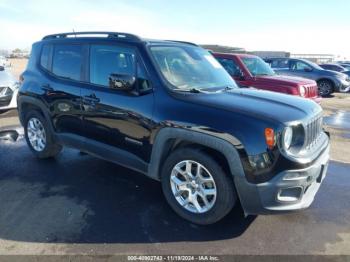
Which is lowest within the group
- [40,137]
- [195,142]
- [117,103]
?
[40,137]

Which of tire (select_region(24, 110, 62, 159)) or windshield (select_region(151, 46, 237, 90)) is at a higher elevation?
windshield (select_region(151, 46, 237, 90))

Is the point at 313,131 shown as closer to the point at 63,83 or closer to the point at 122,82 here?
the point at 122,82

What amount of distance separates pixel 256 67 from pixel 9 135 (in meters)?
6.56

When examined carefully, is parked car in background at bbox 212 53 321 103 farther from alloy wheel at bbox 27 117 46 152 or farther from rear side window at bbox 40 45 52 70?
alloy wheel at bbox 27 117 46 152

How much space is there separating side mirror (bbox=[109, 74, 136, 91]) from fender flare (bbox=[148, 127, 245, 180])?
0.65 meters

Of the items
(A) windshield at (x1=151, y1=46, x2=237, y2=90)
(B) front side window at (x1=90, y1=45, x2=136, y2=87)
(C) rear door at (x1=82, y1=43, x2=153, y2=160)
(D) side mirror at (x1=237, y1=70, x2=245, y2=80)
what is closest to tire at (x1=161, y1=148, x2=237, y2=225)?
(C) rear door at (x1=82, y1=43, x2=153, y2=160)

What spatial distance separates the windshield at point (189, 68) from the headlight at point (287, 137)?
1215 mm

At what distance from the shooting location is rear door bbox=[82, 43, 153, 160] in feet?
11.8

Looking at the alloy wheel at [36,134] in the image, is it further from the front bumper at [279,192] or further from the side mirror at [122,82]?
the front bumper at [279,192]

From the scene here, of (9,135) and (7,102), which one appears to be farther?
(7,102)

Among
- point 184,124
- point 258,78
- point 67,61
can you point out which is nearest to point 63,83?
point 67,61

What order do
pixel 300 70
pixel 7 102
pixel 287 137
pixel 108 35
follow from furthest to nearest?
1. pixel 300 70
2. pixel 7 102
3. pixel 108 35
4. pixel 287 137

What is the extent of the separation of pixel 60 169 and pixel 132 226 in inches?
80.9

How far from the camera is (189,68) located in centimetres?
400
